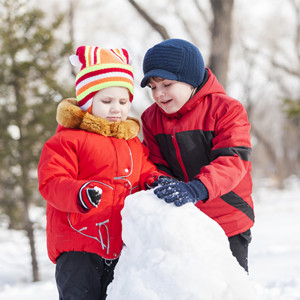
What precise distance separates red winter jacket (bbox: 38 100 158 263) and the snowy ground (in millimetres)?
2114

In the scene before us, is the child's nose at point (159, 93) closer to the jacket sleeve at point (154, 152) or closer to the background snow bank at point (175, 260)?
the jacket sleeve at point (154, 152)

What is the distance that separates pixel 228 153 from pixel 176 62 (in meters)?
0.61

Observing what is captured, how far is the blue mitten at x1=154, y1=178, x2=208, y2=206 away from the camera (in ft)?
5.65

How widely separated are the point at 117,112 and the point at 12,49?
7.62m

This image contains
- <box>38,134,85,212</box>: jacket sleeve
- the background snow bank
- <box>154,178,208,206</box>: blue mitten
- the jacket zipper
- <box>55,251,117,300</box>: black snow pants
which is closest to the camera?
the background snow bank

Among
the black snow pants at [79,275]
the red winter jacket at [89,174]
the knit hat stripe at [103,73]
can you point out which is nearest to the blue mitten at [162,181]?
the red winter jacket at [89,174]

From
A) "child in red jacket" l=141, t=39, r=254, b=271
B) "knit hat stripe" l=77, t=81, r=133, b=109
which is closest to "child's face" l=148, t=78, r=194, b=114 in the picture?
"child in red jacket" l=141, t=39, r=254, b=271

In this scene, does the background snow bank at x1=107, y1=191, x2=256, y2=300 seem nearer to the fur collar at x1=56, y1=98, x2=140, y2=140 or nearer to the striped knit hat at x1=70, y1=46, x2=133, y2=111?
the fur collar at x1=56, y1=98, x2=140, y2=140

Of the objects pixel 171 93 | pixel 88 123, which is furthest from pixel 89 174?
pixel 171 93

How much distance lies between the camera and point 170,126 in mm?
2357

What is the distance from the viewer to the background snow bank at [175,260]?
1547 millimetres

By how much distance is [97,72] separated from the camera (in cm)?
220

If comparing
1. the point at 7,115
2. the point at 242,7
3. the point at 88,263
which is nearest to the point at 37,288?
the point at 88,263

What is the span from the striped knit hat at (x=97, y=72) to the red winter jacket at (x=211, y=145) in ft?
1.19
